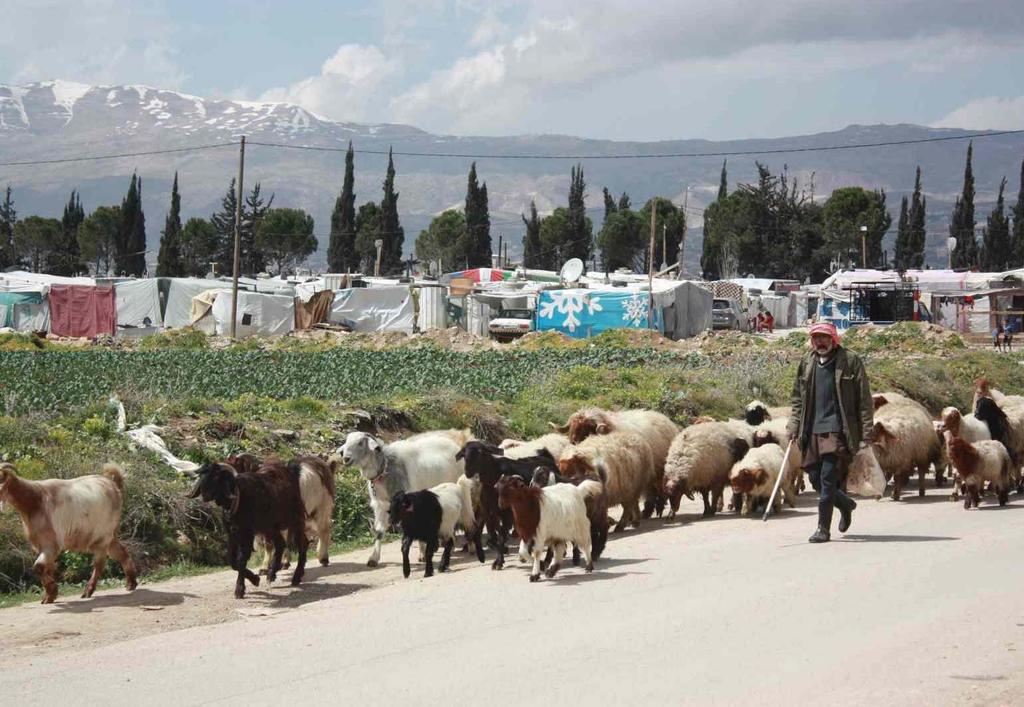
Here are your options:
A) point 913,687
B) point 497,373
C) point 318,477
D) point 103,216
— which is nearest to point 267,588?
point 318,477

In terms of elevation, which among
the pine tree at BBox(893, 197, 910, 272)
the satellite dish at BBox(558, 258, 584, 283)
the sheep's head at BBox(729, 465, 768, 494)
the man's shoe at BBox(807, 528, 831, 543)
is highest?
the pine tree at BBox(893, 197, 910, 272)

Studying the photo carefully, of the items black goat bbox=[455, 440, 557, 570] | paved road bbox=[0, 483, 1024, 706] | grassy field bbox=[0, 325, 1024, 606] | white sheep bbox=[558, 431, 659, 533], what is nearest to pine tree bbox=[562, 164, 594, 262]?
grassy field bbox=[0, 325, 1024, 606]

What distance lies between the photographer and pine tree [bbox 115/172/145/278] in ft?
360

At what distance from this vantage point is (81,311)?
54.1 metres

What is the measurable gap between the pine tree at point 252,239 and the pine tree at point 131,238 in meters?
9.01

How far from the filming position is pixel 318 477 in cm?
1273

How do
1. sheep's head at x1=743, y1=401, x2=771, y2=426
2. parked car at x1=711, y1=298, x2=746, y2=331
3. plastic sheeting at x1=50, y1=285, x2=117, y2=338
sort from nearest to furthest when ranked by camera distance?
1. sheep's head at x1=743, y1=401, x2=771, y2=426
2. plastic sheeting at x1=50, y1=285, x2=117, y2=338
3. parked car at x1=711, y1=298, x2=746, y2=331

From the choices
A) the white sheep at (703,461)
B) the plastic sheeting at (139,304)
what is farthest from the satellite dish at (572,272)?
the white sheep at (703,461)

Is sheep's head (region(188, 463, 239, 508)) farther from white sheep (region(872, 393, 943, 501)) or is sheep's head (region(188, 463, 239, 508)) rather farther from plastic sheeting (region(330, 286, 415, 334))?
plastic sheeting (region(330, 286, 415, 334))

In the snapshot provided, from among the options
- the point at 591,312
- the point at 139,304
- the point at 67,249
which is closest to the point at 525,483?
the point at 591,312

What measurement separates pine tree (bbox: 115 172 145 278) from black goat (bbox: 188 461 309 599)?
102 m

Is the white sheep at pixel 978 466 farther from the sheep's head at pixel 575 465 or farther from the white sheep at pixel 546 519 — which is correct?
the white sheep at pixel 546 519

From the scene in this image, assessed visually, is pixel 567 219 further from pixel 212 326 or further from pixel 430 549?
pixel 430 549

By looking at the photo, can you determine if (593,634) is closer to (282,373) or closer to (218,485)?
(218,485)
